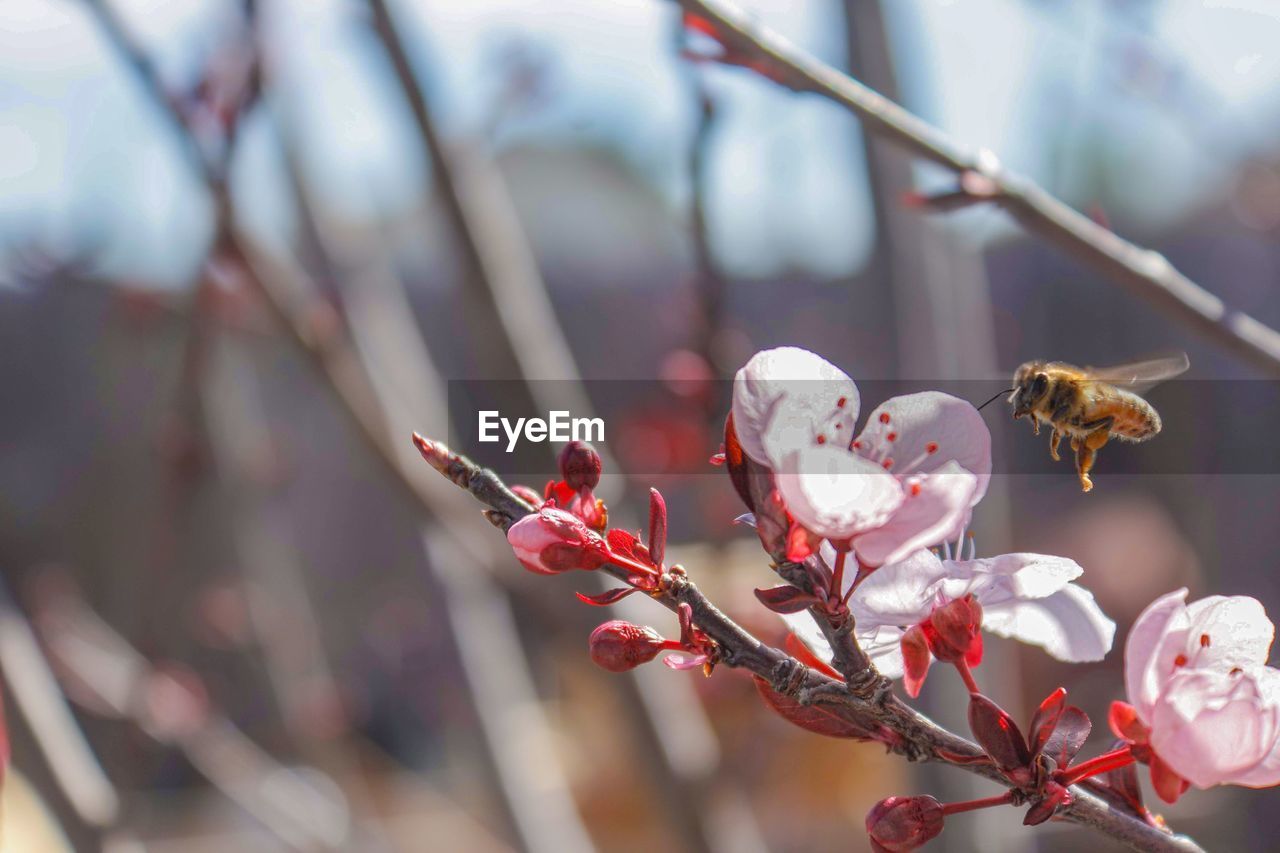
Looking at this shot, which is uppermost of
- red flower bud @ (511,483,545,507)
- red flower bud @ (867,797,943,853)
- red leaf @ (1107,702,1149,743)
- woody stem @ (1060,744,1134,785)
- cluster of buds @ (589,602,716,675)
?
red flower bud @ (511,483,545,507)

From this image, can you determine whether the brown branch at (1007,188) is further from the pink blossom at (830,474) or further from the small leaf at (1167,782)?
the small leaf at (1167,782)

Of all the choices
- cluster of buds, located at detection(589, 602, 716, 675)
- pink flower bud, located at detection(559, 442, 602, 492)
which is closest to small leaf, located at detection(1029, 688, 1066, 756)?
cluster of buds, located at detection(589, 602, 716, 675)

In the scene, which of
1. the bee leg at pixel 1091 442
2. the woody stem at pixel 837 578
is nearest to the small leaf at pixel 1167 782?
the woody stem at pixel 837 578

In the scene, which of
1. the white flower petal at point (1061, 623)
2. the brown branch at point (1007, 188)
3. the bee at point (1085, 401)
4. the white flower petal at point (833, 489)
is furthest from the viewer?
the bee at point (1085, 401)

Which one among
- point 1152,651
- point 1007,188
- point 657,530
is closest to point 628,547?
point 657,530

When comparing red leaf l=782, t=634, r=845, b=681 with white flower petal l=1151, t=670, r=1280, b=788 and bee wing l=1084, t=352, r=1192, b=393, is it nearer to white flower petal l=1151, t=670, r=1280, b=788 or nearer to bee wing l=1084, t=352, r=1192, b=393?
white flower petal l=1151, t=670, r=1280, b=788

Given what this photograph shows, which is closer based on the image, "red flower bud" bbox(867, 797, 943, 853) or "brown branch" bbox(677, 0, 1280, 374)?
"red flower bud" bbox(867, 797, 943, 853)
